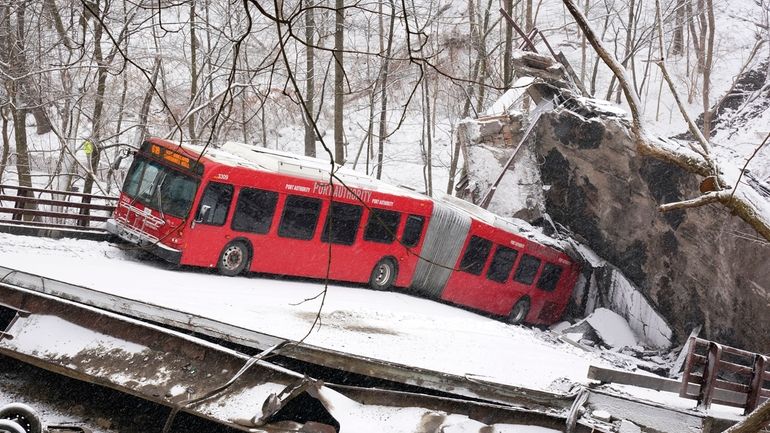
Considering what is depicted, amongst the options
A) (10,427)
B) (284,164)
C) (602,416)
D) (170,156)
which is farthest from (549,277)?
(10,427)

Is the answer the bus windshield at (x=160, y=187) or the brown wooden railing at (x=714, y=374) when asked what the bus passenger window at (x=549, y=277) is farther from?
the brown wooden railing at (x=714, y=374)

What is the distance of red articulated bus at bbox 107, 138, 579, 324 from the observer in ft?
46.4

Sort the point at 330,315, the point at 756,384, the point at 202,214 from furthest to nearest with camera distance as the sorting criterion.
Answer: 1. the point at 202,214
2. the point at 330,315
3. the point at 756,384

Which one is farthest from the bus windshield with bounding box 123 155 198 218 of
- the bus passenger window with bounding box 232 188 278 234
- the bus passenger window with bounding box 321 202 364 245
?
the bus passenger window with bounding box 321 202 364 245

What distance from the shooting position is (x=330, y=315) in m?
11.3

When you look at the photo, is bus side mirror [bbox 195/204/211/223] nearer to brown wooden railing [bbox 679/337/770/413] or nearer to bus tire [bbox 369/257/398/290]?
bus tire [bbox 369/257/398/290]

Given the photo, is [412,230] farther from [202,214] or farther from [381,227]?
[202,214]

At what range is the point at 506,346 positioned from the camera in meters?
12.5

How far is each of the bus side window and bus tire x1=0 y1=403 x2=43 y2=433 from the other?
848 cm

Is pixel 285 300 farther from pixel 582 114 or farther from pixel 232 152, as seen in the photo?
pixel 582 114

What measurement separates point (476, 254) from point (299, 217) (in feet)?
17.8

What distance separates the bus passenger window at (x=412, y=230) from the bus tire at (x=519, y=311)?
4.79 metres

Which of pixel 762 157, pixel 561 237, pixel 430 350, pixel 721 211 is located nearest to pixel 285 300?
pixel 430 350

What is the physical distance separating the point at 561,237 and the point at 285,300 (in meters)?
12.3
